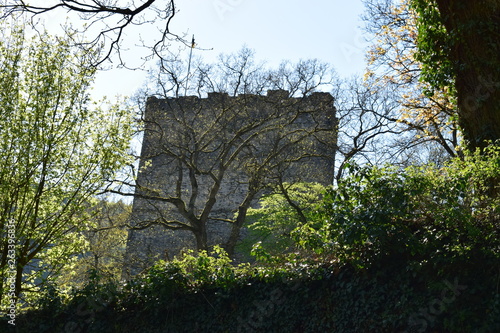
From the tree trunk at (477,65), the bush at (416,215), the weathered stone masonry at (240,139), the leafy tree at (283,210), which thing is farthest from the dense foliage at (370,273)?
the weathered stone masonry at (240,139)

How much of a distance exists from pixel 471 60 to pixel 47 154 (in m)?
7.17

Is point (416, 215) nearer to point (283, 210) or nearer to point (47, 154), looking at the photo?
point (47, 154)

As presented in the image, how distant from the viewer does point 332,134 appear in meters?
22.7

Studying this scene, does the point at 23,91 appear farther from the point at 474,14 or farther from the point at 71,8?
the point at 474,14

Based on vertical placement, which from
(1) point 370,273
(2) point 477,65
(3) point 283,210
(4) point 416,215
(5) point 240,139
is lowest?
(1) point 370,273

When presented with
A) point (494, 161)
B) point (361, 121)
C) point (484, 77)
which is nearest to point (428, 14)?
point (484, 77)

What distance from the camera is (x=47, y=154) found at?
34.5 ft

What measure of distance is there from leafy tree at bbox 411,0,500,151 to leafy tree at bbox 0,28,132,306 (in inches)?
232

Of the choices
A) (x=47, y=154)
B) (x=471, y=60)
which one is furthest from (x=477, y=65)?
(x=47, y=154)

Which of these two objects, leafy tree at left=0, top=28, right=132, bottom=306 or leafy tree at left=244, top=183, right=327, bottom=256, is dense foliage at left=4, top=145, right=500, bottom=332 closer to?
leafy tree at left=0, top=28, right=132, bottom=306

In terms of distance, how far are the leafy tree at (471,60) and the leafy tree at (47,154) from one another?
590 centimetres

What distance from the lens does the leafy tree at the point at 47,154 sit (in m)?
10.3

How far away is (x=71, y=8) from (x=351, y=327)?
655 cm

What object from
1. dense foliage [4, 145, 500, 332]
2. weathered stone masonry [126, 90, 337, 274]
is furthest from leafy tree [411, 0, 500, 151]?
weathered stone masonry [126, 90, 337, 274]
